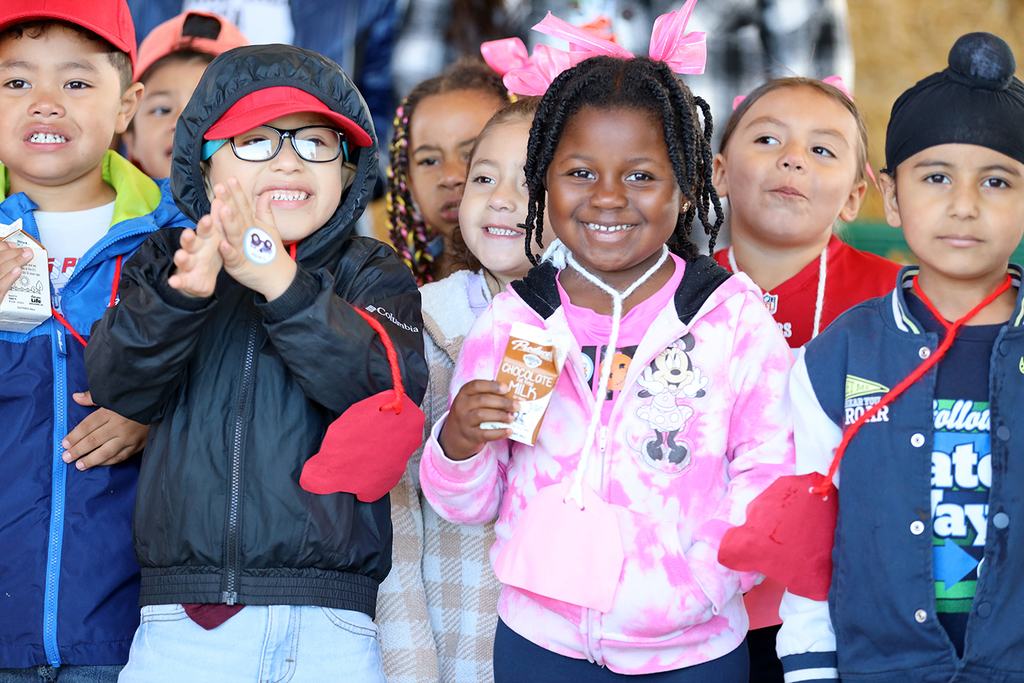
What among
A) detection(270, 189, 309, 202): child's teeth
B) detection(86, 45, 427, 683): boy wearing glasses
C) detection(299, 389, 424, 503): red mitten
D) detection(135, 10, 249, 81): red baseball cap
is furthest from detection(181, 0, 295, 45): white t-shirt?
detection(299, 389, 424, 503): red mitten

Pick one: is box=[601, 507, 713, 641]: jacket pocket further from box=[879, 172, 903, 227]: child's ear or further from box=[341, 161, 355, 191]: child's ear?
box=[341, 161, 355, 191]: child's ear

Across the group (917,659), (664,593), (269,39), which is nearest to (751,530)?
(664,593)

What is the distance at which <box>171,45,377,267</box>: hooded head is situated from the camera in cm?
215

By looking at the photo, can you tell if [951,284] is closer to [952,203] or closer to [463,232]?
[952,203]

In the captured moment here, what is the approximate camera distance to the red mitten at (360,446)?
1958 millimetres

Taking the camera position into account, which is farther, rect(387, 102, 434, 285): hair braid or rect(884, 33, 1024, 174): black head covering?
rect(387, 102, 434, 285): hair braid

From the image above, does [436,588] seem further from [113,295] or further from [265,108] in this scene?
[265,108]

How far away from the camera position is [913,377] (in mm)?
1883

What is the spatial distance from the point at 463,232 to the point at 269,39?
2.17 m

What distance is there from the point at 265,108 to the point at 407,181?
4.79 ft

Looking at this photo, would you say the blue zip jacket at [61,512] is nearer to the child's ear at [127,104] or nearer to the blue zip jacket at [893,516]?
the child's ear at [127,104]

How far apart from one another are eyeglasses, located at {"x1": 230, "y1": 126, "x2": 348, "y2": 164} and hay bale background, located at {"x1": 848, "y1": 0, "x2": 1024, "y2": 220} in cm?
312

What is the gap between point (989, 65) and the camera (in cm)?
191

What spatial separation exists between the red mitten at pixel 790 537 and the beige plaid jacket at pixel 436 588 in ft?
2.61
